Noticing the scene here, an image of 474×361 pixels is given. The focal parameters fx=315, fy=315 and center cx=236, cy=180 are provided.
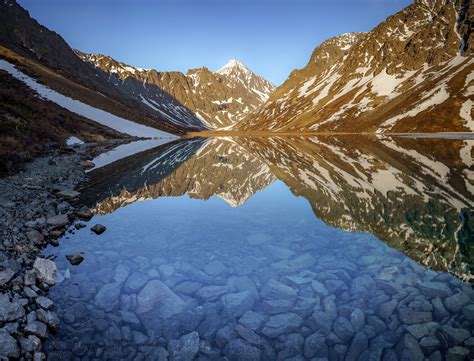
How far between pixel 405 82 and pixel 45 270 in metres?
158

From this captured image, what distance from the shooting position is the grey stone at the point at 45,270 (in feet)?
34.3

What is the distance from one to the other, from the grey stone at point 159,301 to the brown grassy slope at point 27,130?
1739cm

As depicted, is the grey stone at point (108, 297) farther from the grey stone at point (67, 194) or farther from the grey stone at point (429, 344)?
the grey stone at point (67, 194)

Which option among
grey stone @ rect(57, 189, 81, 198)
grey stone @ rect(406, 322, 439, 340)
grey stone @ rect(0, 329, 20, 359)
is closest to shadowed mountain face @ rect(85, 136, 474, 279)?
grey stone @ rect(57, 189, 81, 198)

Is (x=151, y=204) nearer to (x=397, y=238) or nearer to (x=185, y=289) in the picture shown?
(x=185, y=289)

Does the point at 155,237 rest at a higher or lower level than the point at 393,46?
lower

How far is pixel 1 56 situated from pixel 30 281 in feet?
381

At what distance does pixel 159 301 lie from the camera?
Result: 9.79 meters

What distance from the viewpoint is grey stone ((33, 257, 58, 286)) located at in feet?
34.3

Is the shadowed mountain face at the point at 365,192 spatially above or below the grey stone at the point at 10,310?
above

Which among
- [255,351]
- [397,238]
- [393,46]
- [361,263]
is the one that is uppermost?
[393,46]

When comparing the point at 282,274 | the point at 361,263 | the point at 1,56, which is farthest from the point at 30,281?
the point at 1,56

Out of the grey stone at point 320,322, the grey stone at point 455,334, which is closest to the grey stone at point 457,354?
the grey stone at point 455,334

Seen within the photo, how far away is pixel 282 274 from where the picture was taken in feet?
37.3
